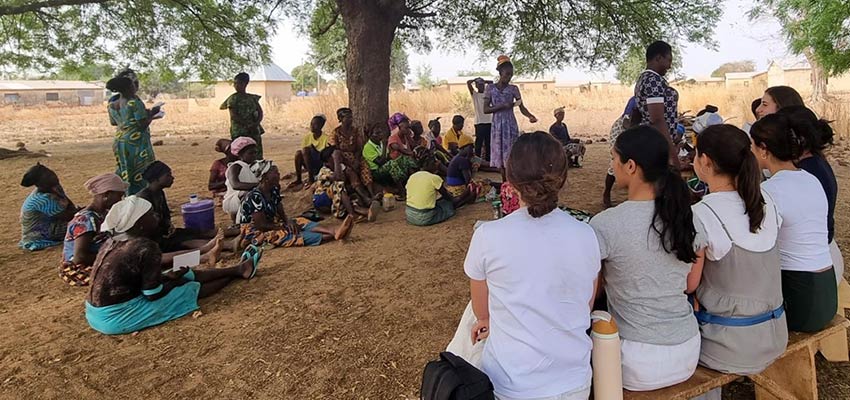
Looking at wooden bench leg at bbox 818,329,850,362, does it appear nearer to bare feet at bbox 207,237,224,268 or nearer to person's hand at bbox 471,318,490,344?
person's hand at bbox 471,318,490,344

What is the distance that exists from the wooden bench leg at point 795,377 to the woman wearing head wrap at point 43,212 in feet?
18.6

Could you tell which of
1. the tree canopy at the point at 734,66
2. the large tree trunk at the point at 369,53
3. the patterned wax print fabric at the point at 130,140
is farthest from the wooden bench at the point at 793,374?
the tree canopy at the point at 734,66

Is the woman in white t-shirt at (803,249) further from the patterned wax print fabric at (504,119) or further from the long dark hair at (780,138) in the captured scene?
the patterned wax print fabric at (504,119)

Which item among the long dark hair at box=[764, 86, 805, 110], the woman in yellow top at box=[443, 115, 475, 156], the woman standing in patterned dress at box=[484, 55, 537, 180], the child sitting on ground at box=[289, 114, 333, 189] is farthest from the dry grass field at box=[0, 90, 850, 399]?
the woman in yellow top at box=[443, 115, 475, 156]

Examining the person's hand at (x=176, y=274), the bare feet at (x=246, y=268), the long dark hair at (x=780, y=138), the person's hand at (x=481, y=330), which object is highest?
the long dark hair at (x=780, y=138)

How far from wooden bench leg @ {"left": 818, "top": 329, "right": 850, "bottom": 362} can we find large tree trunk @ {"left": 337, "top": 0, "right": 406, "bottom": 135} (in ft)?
19.4

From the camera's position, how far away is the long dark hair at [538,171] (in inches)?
71.1

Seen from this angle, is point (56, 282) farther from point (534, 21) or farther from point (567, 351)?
point (534, 21)

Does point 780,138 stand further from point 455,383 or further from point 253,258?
point 253,258

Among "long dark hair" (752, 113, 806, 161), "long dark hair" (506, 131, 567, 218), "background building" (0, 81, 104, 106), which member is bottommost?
"long dark hair" (506, 131, 567, 218)

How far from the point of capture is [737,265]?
2092 mm

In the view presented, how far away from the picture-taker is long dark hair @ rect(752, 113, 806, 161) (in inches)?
97.2

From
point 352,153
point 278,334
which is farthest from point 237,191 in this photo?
point 278,334

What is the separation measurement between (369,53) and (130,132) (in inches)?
130
